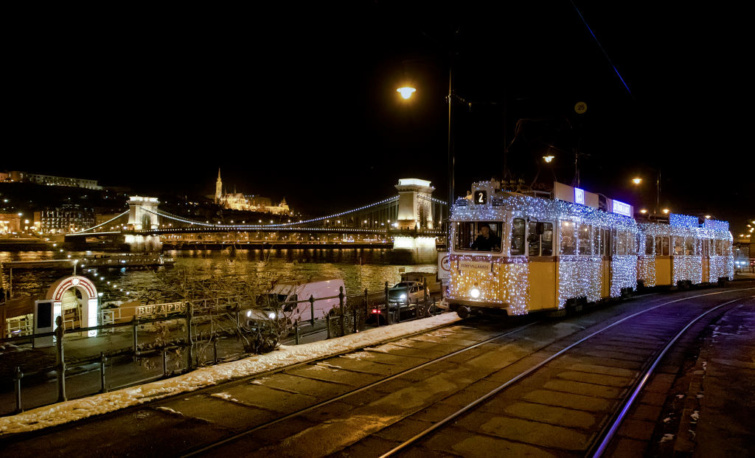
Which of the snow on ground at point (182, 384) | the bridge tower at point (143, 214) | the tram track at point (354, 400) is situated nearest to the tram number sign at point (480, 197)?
the tram track at point (354, 400)

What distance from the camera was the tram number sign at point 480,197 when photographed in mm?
11086

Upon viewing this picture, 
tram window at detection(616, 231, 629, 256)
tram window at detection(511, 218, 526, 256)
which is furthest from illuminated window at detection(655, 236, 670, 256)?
tram window at detection(511, 218, 526, 256)

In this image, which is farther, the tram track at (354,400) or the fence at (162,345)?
the fence at (162,345)

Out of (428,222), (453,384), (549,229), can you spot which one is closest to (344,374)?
(453,384)

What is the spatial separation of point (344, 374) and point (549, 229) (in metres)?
6.28

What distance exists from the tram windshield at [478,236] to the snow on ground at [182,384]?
92.2 inches

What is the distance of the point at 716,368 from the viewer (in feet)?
24.6

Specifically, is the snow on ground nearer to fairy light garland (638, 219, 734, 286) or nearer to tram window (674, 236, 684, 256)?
fairy light garland (638, 219, 734, 286)

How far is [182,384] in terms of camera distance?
680cm

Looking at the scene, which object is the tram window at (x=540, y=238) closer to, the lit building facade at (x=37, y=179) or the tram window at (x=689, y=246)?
the tram window at (x=689, y=246)

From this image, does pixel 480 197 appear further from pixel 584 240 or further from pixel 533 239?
pixel 584 240

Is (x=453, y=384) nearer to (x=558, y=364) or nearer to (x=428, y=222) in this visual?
(x=558, y=364)

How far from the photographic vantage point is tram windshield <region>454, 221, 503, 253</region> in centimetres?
1104

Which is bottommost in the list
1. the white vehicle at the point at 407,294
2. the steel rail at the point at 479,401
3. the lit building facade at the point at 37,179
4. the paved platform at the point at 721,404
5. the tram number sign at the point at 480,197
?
the white vehicle at the point at 407,294
